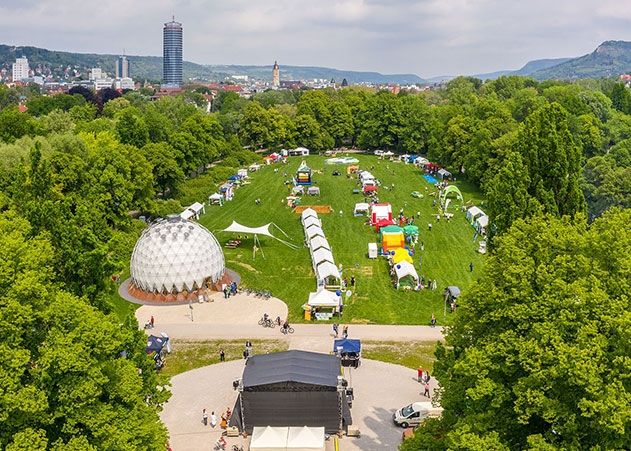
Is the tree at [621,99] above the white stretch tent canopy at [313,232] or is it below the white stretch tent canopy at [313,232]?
above

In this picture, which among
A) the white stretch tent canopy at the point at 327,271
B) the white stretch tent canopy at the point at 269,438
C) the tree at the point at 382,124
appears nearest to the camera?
the white stretch tent canopy at the point at 269,438

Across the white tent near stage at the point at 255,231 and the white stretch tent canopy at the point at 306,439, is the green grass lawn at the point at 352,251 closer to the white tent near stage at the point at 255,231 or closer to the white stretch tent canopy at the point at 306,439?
the white tent near stage at the point at 255,231

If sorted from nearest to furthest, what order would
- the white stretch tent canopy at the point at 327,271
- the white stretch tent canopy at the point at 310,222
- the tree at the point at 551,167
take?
the tree at the point at 551,167
the white stretch tent canopy at the point at 327,271
the white stretch tent canopy at the point at 310,222

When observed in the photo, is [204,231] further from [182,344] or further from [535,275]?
[535,275]

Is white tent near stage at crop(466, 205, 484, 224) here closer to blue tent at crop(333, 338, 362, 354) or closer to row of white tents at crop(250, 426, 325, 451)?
blue tent at crop(333, 338, 362, 354)

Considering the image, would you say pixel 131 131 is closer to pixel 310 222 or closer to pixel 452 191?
pixel 310 222

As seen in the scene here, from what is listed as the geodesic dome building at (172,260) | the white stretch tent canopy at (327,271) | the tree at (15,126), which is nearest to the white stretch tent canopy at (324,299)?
the white stretch tent canopy at (327,271)

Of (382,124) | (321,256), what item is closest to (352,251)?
(321,256)
